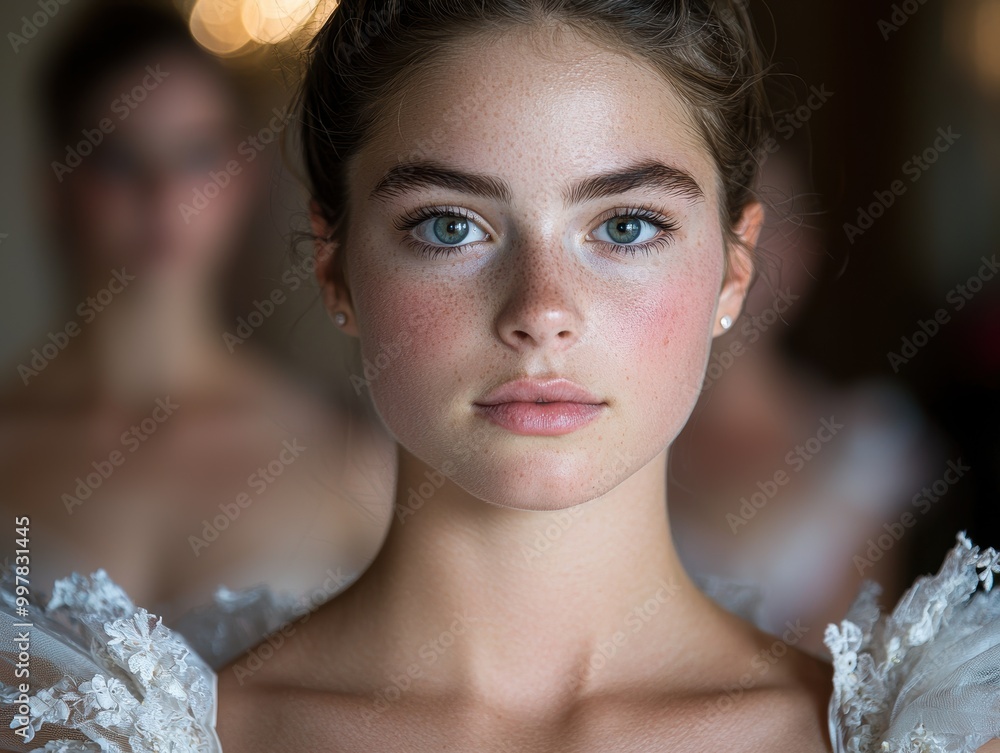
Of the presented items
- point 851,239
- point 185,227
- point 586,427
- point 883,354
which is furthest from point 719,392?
point 586,427

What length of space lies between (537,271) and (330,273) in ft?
1.15

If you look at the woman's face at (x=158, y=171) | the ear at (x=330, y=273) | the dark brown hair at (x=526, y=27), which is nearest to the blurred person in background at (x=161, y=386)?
the woman's face at (x=158, y=171)

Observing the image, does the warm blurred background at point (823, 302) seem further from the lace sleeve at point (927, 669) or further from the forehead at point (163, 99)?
the lace sleeve at point (927, 669)

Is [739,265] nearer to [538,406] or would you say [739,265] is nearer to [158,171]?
[538,406]

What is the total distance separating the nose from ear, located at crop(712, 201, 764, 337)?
0.91ft

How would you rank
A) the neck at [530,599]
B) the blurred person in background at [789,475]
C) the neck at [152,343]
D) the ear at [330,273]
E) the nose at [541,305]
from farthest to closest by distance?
the neck at [152,343]
the blurred person in background at [789,475]
the ear at [330,273]
the neck at [530,599]
the nose at [541,305]

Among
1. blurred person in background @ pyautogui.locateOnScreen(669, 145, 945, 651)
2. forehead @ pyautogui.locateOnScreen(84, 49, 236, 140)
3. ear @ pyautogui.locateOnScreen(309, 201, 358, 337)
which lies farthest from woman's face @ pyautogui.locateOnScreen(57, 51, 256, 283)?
ear @ pyautogui.locateOnScreen(309, 201, 358, 337)

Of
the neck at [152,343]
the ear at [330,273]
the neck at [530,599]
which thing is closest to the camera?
the neck at [530,599]

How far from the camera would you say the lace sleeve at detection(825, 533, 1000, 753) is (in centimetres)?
111

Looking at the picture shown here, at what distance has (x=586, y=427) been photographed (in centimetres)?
115

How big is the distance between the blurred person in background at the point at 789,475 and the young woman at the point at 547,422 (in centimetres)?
126

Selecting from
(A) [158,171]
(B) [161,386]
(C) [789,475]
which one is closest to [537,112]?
(C) [789,475]

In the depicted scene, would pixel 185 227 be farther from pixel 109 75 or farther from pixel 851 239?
pixel 851 239

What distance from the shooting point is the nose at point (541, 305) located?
111 cm
